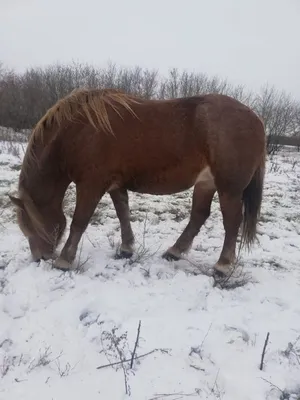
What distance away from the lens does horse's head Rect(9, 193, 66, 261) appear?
12.3 feet

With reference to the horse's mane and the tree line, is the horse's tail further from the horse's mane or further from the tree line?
the tree line

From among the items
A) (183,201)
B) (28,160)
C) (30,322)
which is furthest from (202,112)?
(183,201)

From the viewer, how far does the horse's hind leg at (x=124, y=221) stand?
163 inches

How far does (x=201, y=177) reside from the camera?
380cm

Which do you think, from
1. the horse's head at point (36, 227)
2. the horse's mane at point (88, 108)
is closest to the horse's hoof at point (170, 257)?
the horse's head at point (36, 227)

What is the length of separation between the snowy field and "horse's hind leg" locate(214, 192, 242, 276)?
0.17 metres

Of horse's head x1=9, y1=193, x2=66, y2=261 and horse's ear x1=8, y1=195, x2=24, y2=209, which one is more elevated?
horse's ear x1=8, y1=195, x2=24, y2=209

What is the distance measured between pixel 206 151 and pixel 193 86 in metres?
27.6

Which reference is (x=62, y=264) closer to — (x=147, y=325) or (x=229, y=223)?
(x=147, y=325)

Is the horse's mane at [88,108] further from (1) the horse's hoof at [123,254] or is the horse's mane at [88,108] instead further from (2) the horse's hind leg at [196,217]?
(1) the horse's hoof at [123,254]

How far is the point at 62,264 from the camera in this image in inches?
144

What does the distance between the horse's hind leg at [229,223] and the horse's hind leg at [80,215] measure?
51.5 inches

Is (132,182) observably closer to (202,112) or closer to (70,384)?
(202,112)

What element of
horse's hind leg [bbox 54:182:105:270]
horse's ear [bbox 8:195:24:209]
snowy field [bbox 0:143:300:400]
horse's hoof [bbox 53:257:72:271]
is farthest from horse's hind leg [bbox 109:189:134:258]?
horse's ear [bbox 8:195:24:209]
